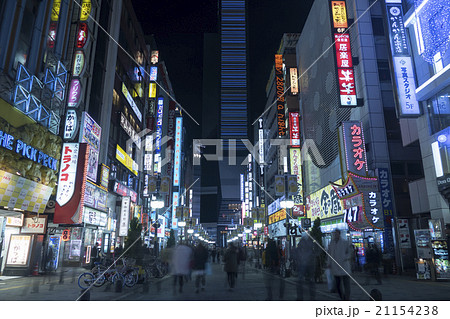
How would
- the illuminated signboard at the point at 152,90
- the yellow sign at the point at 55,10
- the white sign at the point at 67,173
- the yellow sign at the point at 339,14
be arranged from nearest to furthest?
the white sign at the point at 67,173
the yellow sign at the point at 55,10
the yellow sign at the point at 339,14
the illuminated signboard at the point at 152,90

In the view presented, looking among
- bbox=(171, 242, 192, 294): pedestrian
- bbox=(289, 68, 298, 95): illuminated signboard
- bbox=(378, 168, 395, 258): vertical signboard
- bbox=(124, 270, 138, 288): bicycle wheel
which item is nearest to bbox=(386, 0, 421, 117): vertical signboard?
bbox=(378, 168, 395, 258): vertical signboard

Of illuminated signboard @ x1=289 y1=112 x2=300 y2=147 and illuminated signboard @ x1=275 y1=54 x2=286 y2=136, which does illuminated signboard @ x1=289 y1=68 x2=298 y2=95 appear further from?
illuminated signboard @ x1=289 y1=112 x2=300 y2=147

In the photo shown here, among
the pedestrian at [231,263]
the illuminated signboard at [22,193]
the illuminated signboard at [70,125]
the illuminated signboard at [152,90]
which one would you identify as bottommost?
the pedestrian at [231,263]

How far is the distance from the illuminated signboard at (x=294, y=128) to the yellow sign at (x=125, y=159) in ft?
67.5

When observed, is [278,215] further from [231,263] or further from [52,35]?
[231,263]

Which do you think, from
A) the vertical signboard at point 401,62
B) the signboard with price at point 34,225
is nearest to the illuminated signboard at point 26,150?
the signboard with price at point 34,225

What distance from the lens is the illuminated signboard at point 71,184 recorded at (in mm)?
21375

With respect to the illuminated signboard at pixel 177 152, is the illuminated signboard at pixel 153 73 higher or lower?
higher

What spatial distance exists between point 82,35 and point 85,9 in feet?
10.2

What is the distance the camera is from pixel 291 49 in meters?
49.2

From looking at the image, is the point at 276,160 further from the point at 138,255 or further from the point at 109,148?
the point at 138,255

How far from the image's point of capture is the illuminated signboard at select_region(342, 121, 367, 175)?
24.4 meters

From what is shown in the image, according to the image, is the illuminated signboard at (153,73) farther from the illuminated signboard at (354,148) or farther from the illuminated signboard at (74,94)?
the illuminated signboard at (354,148)

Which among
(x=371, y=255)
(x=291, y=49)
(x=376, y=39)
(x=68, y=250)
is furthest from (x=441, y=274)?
(x=291, y=49)
